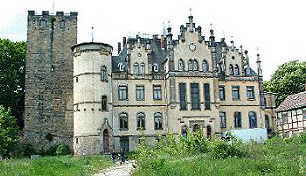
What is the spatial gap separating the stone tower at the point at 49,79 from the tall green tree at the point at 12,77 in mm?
5183

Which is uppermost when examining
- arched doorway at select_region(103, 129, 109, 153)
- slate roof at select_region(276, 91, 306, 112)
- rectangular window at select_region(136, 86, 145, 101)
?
rectangular window at select_region(136, 86, 145, 101)

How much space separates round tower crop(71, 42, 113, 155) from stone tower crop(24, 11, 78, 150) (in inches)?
146

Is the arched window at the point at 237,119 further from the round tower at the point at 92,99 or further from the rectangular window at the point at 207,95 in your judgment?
the round tower at the point at 92,99

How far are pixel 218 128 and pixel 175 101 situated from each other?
5748 millimetres

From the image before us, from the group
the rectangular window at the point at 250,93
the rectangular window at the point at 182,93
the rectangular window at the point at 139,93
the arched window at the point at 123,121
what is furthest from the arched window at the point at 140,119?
the rectangular window at the point at 250,93

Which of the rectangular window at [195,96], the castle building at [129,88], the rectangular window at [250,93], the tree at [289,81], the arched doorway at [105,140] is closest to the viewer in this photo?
the arched doorway at [105,140]

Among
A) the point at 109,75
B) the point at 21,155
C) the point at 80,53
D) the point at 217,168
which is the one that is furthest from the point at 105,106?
the point at 217,168

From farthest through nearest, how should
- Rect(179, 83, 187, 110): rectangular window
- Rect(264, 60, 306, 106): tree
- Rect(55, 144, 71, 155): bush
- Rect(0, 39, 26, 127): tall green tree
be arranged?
Rect(264, 60, 306, 106): tree < Rect(0, 39, 26, 127): tall green tree < Rect(179, 83, 187, 110): rectangular window < Rect(55, 144, 71, 155): bush

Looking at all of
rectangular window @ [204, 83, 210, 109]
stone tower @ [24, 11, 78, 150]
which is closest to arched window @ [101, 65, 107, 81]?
stone tower @ [24, 11, 78, 150]

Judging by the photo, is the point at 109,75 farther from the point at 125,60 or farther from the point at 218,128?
the point at 218,128

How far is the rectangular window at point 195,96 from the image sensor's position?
47250 mm

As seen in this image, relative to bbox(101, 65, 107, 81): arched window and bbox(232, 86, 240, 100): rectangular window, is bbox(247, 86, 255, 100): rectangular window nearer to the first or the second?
bbox(232, 86, 240, 100): rectangular window

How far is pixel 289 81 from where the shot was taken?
63.7m

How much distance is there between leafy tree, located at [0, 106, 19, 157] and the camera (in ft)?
135
